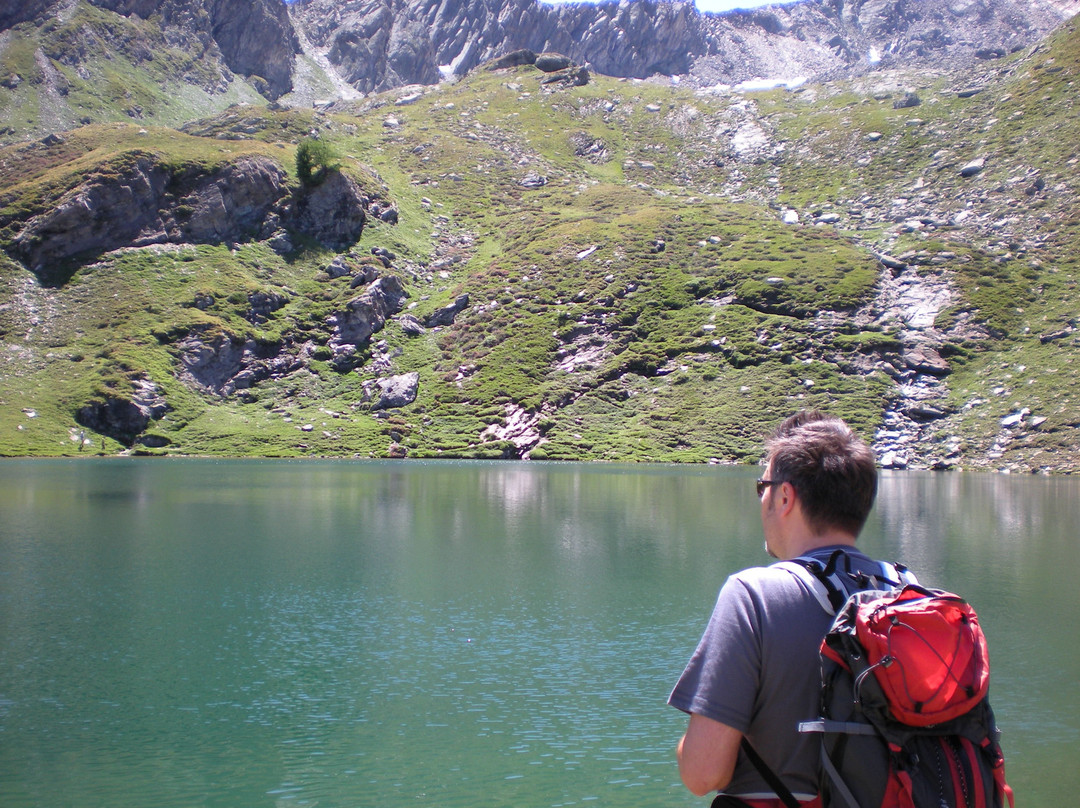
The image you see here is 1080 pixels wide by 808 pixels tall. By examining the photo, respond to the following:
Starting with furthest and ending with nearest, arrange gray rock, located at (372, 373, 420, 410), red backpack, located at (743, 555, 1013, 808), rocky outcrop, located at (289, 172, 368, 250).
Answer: rocky outcrop, located at (289, 172, 368, 250)
gray rock, located at (372, 373, 420, 410)
red backpack, located at (743, 555, 1013, 808)

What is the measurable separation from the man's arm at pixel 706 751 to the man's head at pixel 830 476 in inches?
45.5

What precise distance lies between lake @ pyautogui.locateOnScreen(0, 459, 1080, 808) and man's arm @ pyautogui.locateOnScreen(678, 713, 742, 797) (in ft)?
25.7

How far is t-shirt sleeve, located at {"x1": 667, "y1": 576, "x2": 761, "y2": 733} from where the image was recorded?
3469mm

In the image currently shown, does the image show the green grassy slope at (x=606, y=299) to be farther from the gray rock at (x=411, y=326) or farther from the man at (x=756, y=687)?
the man at (x=756, y=687)

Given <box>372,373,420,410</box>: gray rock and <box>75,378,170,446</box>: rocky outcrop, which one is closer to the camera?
<box>75,378,170,446</box>: rocky outcrop

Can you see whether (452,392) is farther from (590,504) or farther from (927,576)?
(927,576)

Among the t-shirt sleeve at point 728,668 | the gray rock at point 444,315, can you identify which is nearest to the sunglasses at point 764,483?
the t-shirt sleeve at point 728,668

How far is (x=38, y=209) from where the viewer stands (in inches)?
3984

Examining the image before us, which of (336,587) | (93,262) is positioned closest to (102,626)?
(336,587)

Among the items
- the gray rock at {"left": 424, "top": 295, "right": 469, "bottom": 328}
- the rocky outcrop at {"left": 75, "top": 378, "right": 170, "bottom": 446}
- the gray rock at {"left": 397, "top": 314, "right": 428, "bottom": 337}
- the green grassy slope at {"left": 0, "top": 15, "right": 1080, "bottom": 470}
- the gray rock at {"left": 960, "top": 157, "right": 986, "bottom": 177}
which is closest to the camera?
the rocky outcrop at {"left": 75, "top": 378, "right": 170, "bottom": 446}

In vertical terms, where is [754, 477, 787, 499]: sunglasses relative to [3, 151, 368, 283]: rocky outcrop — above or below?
below

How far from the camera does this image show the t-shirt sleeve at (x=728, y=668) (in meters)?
3.47

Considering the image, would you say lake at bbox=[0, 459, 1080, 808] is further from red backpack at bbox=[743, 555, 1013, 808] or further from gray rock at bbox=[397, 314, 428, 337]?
gray rock at bbox=[397, 314, 428, 337]

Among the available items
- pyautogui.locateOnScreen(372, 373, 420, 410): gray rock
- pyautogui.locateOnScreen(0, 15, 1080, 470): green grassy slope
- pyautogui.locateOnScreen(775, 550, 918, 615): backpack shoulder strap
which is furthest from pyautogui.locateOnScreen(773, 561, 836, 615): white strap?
pyautogui.locateOnScreen(372, 373, 420, 410): gray rock
